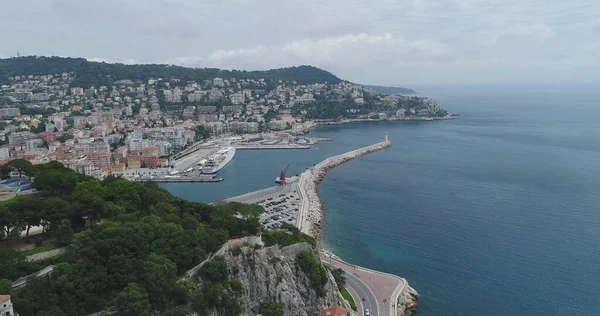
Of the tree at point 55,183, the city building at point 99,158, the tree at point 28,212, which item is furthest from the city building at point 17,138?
the tree at point 28,212

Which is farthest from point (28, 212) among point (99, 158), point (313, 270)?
point (99, 158)

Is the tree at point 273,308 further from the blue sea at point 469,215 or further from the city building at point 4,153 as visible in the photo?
the city building at point 4,153

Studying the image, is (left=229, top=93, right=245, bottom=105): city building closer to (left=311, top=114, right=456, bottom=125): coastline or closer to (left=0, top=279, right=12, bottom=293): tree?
(left=311, top=114, right=456, bottom=125): coastline

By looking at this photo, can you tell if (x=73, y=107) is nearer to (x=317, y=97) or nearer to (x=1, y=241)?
(x=317, y=97)

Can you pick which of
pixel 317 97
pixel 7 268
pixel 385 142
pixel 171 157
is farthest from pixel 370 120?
pixel 7 268

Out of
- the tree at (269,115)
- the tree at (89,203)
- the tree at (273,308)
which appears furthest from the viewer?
the tree at (269,115)
